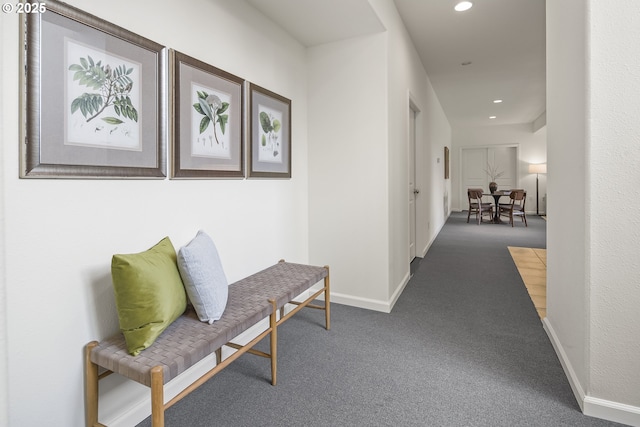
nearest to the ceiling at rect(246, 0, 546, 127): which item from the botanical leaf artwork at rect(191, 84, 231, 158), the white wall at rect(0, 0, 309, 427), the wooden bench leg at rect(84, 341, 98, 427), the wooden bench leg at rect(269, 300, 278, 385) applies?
the white wall at rect(0, 0, 309, 427)

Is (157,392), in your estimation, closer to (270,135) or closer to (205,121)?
(205,121)

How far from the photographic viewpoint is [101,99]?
136 centimetres

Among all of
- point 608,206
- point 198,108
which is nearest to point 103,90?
point 198,108

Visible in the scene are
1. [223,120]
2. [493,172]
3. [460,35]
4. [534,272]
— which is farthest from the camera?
[493,172]

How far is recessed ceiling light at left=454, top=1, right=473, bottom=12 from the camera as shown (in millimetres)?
3002

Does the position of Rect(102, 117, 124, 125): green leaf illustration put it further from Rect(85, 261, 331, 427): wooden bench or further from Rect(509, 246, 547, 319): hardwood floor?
Rect(509, 246, 547, 319): hardwood floor

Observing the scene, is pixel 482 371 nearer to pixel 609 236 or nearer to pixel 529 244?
pixel 609 236

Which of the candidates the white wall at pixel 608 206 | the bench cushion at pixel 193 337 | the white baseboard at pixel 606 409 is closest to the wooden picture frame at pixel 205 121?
the bench cushion at pixel 193 337

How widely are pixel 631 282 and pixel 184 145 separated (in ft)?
7.24

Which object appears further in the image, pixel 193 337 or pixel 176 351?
pixel 193 337

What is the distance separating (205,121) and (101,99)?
57 centimetres

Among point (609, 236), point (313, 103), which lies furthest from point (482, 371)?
point (313, 103)

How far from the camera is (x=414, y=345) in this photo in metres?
2.21

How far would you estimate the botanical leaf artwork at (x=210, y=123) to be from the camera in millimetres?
1809
